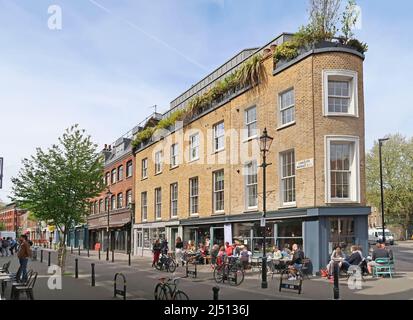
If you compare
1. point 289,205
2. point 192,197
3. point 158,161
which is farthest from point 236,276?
point 158,161

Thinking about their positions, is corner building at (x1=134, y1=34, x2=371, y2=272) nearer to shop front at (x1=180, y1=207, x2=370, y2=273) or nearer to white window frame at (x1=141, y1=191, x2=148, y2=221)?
shop front at (x1=180, y1=207, x2=370, y2=273)

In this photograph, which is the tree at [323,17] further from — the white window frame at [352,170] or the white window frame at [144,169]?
the white window frame at [144,169]

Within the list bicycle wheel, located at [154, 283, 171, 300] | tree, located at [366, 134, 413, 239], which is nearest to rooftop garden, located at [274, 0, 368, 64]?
bicycle wheel, located at [154, 283, 171, 300]

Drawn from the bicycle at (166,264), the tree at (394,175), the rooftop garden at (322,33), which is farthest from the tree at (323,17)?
the tree at (394,175)

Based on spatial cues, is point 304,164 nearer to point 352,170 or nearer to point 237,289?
point 352,170

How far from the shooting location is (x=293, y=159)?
23.0 m

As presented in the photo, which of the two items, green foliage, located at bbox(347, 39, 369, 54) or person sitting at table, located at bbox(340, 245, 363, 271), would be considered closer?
person sitting at table, located at bbox(340, 245, 363, 271)

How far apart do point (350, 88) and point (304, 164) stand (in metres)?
3.93

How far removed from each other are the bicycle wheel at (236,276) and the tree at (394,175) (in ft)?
153

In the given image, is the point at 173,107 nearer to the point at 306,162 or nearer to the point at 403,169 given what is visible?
the point at 306,162

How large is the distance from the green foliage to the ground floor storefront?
7.17 m

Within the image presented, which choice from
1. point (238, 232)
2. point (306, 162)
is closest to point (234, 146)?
point (238, 232)

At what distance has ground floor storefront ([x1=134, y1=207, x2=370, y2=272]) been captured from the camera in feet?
67.4
